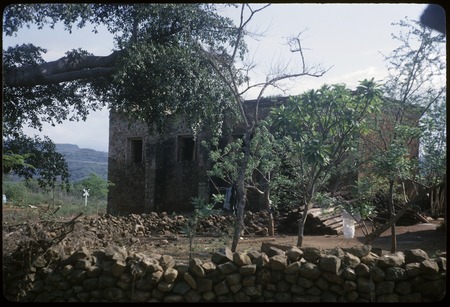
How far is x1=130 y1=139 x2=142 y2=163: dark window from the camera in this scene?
15.6 metres

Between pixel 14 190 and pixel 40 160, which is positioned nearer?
pixel 40 160

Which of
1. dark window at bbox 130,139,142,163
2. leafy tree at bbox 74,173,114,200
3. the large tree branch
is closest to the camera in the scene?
the large tree branch

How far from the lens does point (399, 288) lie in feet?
14.6

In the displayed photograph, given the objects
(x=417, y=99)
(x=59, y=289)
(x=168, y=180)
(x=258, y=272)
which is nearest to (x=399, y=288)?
(x=258, y=272)

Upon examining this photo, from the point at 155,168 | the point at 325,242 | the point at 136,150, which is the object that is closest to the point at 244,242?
the point at 325,242

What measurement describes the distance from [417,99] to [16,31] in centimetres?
745

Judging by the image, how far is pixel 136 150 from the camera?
15.7 meters

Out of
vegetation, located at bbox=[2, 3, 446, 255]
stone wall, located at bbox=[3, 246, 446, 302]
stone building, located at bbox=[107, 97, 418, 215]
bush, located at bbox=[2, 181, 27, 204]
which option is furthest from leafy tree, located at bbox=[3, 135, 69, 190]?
bush, located at bbox=[2, 181, 27, 204]

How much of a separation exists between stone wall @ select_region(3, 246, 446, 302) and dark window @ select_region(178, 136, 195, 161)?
1002 cm

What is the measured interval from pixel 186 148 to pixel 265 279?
10564 millimetres

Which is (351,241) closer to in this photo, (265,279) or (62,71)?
(265,279)

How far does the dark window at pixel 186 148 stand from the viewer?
577 inches

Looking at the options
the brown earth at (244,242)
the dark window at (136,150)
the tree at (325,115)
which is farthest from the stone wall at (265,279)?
the dark window at (136,150)

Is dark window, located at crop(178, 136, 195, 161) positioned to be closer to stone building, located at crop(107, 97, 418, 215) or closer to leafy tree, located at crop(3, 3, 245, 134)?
stone building, located at crop(107, 97, 418, 215)
